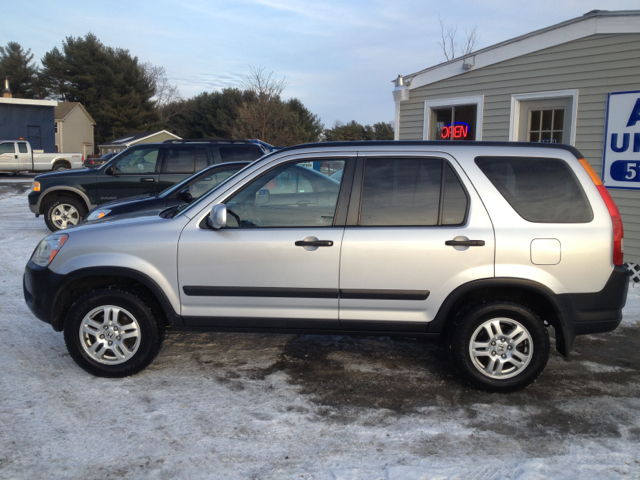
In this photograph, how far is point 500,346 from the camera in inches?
158

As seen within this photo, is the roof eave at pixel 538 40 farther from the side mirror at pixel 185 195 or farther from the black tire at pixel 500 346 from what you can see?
the black tire at pixel 500 346

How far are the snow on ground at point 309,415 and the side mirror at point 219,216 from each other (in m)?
1.22

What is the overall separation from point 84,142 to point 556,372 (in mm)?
50838

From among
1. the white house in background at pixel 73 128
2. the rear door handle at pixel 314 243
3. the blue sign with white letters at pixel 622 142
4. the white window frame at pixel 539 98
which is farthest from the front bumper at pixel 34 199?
the white house in background at pixel 73 128

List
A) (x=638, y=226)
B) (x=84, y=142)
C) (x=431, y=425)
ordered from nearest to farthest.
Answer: (x=431, y=425), (x=638, y=226), (x=84, y=142)

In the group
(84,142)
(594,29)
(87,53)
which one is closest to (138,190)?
(594,29)

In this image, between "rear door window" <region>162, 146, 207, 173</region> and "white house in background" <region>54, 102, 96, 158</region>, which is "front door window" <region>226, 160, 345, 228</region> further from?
"white house in background" <region>54, 102, 96, 158</region>

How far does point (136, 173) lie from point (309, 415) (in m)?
8.16

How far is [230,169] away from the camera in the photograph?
8727mm

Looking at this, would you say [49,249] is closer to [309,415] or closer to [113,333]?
[113,333]

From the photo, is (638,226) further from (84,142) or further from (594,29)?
(84,142)

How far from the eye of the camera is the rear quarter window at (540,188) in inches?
153

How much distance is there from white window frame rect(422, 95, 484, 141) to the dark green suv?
3.20m

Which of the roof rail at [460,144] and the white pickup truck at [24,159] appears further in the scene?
the white pickup truck at [24,159]
